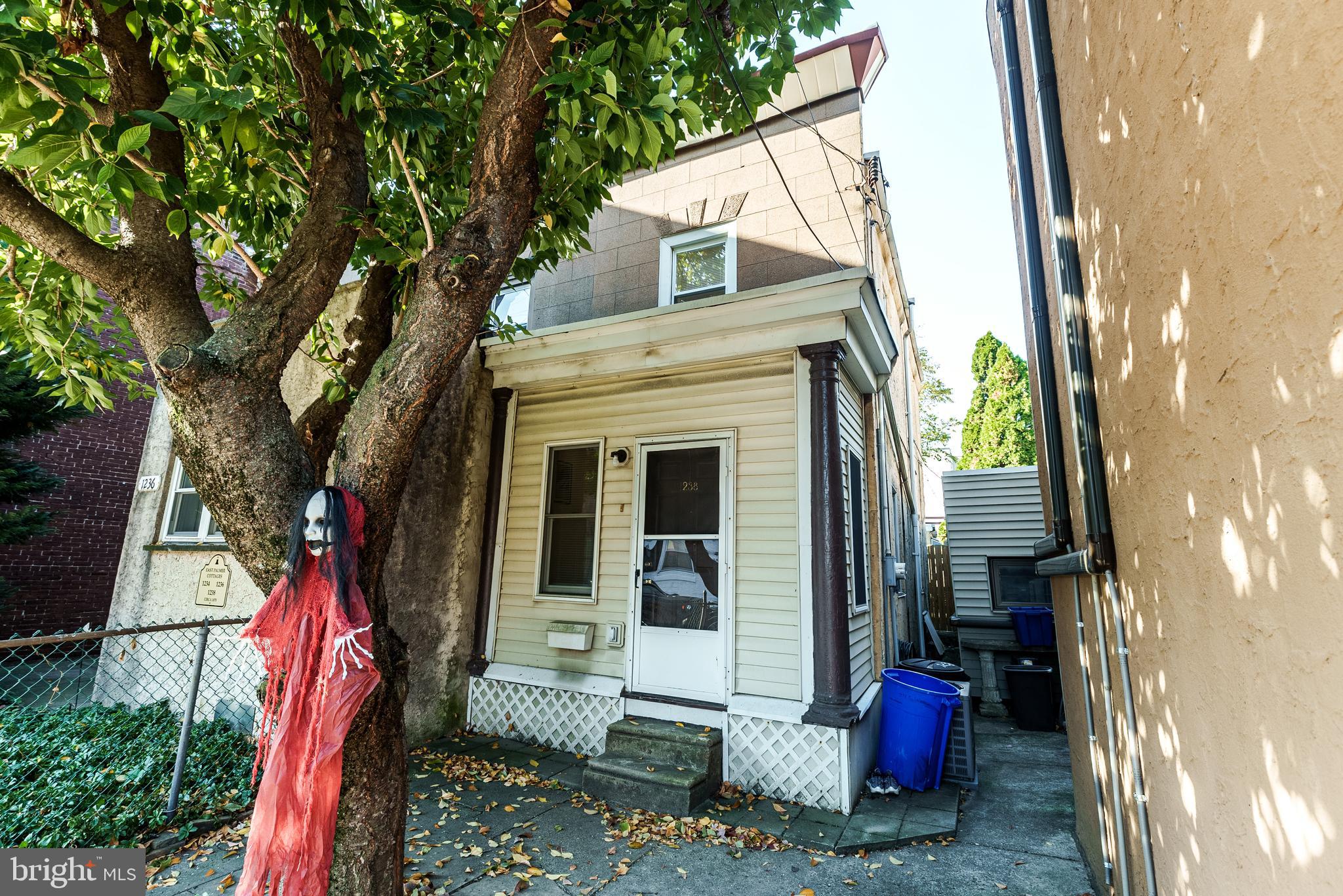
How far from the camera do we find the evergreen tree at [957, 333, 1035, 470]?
52.9 feet

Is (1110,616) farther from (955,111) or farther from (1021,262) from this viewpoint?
(955,111)

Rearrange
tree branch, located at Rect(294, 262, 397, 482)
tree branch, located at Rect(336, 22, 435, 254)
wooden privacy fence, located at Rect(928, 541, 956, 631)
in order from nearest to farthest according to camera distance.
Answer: tree branch, located at Rect(336, 22, 435, 254) < tree branch, located at Rect(294, 262, 397, 482) < wooden privacy fence, located at Rect(928, 541, 956, 631)

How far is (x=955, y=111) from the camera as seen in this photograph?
6.28 meters

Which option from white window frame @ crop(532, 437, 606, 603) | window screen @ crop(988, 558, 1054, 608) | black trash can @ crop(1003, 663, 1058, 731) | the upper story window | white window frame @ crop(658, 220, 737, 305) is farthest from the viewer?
window screen @ crop(988, 558, 1054, 608)

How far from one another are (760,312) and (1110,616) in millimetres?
3292

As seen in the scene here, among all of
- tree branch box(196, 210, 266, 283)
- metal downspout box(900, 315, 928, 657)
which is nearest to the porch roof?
tree branch box(196, 210, 266, 283)

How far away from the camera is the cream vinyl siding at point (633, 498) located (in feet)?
16.5

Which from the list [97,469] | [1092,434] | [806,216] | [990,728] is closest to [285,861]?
[1092,434]

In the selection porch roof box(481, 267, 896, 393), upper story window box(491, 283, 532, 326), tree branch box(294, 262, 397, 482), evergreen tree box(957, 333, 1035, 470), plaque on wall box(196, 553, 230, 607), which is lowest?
plaque on wall box(196, 553, 230, 607)

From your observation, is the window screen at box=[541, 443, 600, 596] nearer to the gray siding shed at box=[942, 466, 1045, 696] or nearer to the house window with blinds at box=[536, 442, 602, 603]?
the house window with blinds at box=[536, 442, 602, 603]

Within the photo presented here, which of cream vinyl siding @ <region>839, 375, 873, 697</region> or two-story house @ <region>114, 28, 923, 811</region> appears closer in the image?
two-story house @ <region>114, 28, 923, 811</region>

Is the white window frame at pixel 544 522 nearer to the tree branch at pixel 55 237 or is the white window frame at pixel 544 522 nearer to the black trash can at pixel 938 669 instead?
the black trash can at pixel 938 669

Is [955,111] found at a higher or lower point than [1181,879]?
higher

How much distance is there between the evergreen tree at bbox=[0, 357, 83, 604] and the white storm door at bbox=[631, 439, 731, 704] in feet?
22.9
